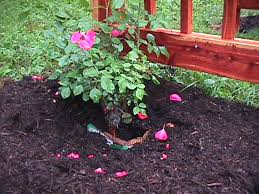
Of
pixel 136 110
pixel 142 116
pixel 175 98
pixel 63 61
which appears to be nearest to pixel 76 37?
pixel 63 61

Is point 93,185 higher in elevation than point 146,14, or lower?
lower

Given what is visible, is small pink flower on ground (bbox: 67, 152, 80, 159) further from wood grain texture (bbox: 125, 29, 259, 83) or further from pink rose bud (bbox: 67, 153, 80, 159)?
wood grain texture (bbox: 125, 29, 259, 83)

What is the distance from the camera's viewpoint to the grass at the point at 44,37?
140 inches

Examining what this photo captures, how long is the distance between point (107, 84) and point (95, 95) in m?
0.11

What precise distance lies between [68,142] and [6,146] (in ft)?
1.05

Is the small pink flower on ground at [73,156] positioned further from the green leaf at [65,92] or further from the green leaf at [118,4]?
the green leaf at [118,4]

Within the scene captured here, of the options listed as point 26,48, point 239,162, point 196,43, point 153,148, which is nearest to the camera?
point 239,162

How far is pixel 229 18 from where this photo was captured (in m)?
2.95

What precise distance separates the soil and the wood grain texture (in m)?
0.21

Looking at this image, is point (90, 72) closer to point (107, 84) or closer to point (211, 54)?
point (107, 84)

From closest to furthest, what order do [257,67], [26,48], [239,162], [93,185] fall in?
[93,185], [239,162], [257,67], [26,48]

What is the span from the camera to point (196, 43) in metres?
3.12

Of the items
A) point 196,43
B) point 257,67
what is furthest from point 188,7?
point 257,67

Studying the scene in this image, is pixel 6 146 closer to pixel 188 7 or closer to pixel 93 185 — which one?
pixel 93 185
